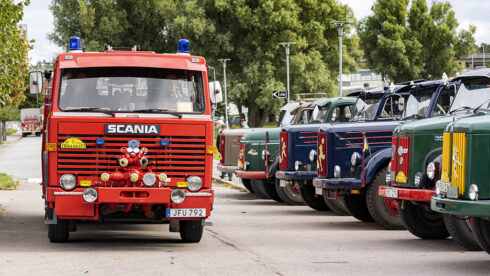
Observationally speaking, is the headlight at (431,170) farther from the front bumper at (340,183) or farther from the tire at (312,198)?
the tire at (312,198)

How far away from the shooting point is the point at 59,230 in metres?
13.0

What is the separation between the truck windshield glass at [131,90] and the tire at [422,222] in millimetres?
3264

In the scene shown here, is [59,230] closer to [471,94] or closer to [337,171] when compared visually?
[337,171]

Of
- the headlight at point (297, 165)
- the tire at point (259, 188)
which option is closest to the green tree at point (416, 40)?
the tire at point (259, 188)

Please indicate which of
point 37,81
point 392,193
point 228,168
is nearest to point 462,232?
point 392,193

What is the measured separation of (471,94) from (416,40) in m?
67.2

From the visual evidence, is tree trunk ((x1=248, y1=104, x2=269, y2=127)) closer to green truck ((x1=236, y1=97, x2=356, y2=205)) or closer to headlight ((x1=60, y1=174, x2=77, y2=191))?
green truck ((x1=236, y1=97, x2=356, y2=205))

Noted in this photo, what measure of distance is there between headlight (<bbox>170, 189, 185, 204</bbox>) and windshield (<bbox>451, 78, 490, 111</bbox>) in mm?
3990

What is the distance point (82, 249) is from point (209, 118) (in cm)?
241

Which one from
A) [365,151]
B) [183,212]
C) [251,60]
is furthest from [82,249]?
[251,60]

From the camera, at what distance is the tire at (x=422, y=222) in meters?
13.2

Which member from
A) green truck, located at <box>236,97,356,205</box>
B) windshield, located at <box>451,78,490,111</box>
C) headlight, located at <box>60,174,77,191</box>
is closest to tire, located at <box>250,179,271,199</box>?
green truck, located at <box>236,97,356,205</box>

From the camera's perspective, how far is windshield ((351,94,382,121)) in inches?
661

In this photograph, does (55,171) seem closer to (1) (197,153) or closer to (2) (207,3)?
(1) (197,153)
